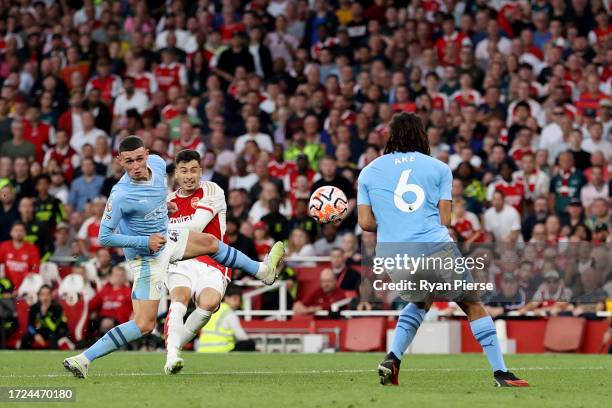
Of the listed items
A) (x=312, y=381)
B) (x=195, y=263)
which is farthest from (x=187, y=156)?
(x=312, y=381)

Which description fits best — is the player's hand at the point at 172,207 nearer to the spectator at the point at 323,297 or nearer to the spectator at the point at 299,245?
the spectator at the point at 323,297

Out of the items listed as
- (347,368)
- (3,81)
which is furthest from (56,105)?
(347,368)

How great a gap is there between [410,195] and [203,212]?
3.02m

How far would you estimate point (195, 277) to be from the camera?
13047 mm

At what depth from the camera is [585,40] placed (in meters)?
22.9

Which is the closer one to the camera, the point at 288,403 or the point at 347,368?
the point at 288,403

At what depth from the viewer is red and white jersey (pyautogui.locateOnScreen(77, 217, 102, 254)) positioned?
70.1ft

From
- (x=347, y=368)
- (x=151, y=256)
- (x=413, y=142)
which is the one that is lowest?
(x=347, y=368)

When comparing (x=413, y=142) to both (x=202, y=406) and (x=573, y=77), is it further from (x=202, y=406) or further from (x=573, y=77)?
(x=573, y=77)

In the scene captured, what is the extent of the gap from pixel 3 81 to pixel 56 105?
1960 mm

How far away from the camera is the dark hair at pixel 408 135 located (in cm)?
1045

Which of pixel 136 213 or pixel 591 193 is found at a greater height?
pixel 591 193

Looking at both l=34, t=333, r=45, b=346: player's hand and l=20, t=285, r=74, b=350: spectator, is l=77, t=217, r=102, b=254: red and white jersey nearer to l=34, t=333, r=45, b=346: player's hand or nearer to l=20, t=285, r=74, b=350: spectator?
l=20, t=285, r=74, b=350: spectator

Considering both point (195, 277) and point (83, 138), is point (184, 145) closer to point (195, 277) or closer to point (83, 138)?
point (83, 138)
